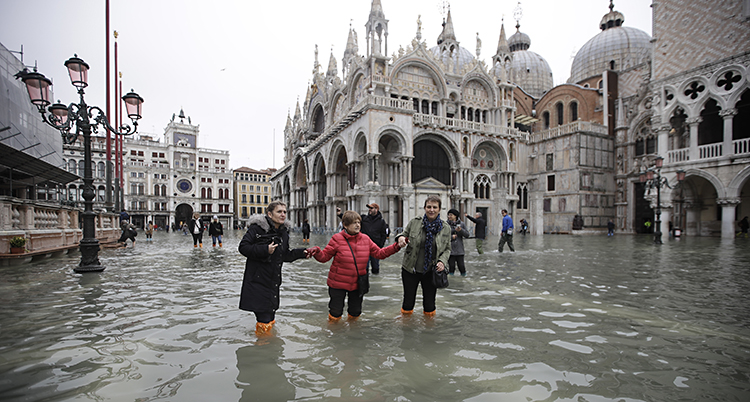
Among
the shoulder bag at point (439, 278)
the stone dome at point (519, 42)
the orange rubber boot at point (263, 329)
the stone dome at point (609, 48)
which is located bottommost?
the orange rubber boot at point (263, 329)

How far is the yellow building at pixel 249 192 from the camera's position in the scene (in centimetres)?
7588

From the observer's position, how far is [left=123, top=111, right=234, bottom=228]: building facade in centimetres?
5906

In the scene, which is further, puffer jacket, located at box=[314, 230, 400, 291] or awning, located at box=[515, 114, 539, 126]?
awning, located at box=[515, 114, 539, 126]

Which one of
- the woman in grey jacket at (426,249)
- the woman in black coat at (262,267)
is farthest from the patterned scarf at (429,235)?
the woman in black coat at (262,267)

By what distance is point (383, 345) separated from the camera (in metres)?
3.87

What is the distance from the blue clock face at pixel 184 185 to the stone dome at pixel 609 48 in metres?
57.9

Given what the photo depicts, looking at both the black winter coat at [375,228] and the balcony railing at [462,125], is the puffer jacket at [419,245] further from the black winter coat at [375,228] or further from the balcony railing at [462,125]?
the balcony railing at [462,125]

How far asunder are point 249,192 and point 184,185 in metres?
14.9

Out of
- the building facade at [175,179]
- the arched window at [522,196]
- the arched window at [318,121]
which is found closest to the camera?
the arched window at [522,196]

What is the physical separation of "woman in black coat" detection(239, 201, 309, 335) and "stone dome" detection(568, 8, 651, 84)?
4134 centimetres

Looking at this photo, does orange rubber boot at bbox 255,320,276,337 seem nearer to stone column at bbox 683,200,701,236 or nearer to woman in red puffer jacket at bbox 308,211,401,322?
woman in red puffer jacket at bbox 308,211,401,322

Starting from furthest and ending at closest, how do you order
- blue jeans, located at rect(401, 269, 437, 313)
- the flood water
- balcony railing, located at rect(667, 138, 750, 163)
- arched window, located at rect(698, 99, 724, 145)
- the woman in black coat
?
arched window, located at rect(698, 99, 724, 145), balcony railing, located at rect(667, 138, 750, 163), blue jeans, located at rect(401, 269, 437, 313), the woman in black coat, the flood water

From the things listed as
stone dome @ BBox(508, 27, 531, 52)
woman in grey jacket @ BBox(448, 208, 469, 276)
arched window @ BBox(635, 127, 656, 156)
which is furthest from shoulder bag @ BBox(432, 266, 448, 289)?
stone dome @ BBox(508, 27, 531, 52)

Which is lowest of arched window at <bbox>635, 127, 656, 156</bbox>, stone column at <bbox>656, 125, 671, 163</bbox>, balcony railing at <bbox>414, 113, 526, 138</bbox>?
stone column at <bbox>656, 125, 671, 163</bbox>
